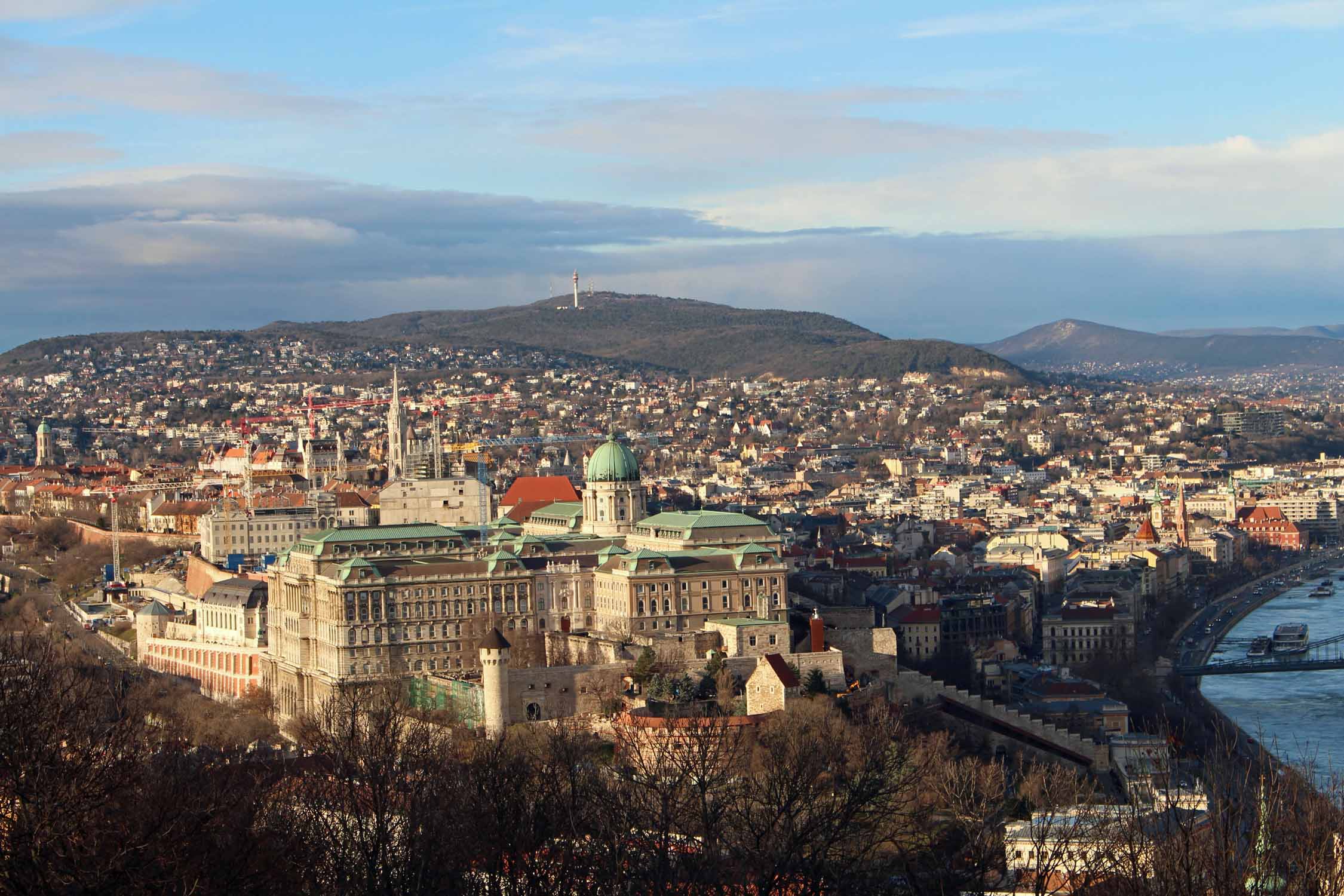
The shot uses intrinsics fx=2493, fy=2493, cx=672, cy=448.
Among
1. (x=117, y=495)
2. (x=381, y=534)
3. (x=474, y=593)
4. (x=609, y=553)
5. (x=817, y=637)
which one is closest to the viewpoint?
(x=817, y=637)

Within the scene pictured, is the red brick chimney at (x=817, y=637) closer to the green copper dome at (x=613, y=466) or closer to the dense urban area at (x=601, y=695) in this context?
the dense urban area at (x=601, y=695)

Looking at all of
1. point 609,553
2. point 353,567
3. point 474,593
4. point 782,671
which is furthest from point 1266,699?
Result: point 353,567

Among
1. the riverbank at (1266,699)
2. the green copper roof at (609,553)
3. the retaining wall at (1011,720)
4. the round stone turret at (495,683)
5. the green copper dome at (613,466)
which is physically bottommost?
the riverbank at (1266,699)

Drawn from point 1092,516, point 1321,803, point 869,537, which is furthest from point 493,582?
point 1092,516

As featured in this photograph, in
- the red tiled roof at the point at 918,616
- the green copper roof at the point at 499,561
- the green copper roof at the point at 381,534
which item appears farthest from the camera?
the red tiled roof at the point at 918,616

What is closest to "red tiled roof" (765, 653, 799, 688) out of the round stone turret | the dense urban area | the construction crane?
the dense urban area

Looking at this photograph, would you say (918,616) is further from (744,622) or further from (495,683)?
(495,683)

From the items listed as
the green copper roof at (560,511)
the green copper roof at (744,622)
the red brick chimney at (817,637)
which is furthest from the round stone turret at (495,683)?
the green copper roof at (560,511)

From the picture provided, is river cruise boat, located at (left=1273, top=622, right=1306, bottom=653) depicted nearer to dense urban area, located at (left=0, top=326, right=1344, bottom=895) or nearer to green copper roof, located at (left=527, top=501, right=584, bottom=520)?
dense urban area, located at (left=0, top=326, right=1344, bottom=895)
